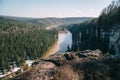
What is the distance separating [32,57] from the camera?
10350 centimetres

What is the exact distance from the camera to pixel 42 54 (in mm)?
107375

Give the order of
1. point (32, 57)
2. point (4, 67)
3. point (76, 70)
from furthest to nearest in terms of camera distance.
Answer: point (32, 57) < point (4, 67) < point (76, 70)

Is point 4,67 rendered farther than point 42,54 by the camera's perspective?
No

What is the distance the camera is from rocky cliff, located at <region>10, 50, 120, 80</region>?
115 feet

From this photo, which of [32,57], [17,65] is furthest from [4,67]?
[32,57]

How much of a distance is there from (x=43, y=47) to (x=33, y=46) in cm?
528

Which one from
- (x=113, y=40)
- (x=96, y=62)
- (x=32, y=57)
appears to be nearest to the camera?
(x=96, y=62)

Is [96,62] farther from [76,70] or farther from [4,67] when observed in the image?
[4,67]

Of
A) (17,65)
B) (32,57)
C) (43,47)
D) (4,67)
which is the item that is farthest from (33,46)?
(4,67)

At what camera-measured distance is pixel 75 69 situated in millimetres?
38531

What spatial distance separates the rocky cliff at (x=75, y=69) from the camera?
115 ft

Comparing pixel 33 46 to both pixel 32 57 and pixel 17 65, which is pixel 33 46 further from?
pixel 17 65

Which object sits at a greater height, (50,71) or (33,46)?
(50,71)

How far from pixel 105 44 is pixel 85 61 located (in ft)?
169
